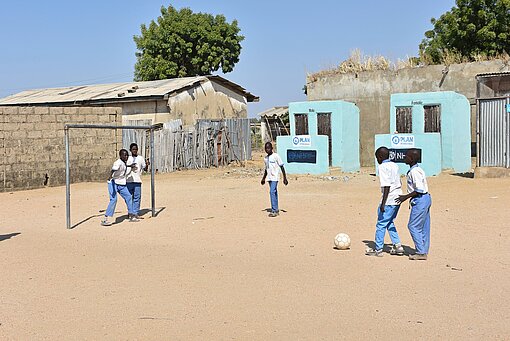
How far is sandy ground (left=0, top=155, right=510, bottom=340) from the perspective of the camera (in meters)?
6.07

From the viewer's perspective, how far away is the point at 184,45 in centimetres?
4509

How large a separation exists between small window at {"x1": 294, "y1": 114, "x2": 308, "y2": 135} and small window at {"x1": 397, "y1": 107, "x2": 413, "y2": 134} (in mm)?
3646

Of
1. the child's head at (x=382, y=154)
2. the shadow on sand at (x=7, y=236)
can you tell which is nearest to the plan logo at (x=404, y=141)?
the child's head at (x=382, y=154)

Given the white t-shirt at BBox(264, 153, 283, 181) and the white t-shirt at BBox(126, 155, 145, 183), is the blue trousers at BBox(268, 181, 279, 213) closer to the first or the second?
the white t-shirt at BBox(264, 153, 283, 181)

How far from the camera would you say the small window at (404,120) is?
22.5 metres

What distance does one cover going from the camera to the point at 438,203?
1505 cm

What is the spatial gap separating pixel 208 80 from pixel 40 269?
83.6 feet

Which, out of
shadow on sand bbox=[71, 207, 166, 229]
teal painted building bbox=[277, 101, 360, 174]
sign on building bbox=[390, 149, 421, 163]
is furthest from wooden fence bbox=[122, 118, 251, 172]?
shadow on sand bbox=[71, 207, 166, 229]

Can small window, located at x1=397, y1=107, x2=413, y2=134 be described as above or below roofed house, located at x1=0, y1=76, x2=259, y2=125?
below

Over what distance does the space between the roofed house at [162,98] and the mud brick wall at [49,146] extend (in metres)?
7.24

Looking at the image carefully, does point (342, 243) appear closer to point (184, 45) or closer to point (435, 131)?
point (435, 131)

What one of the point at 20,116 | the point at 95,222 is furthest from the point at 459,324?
the point at 20,116

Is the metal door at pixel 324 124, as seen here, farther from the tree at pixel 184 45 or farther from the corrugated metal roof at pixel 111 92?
the tree at pixel 184 45

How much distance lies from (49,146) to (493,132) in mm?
13212
